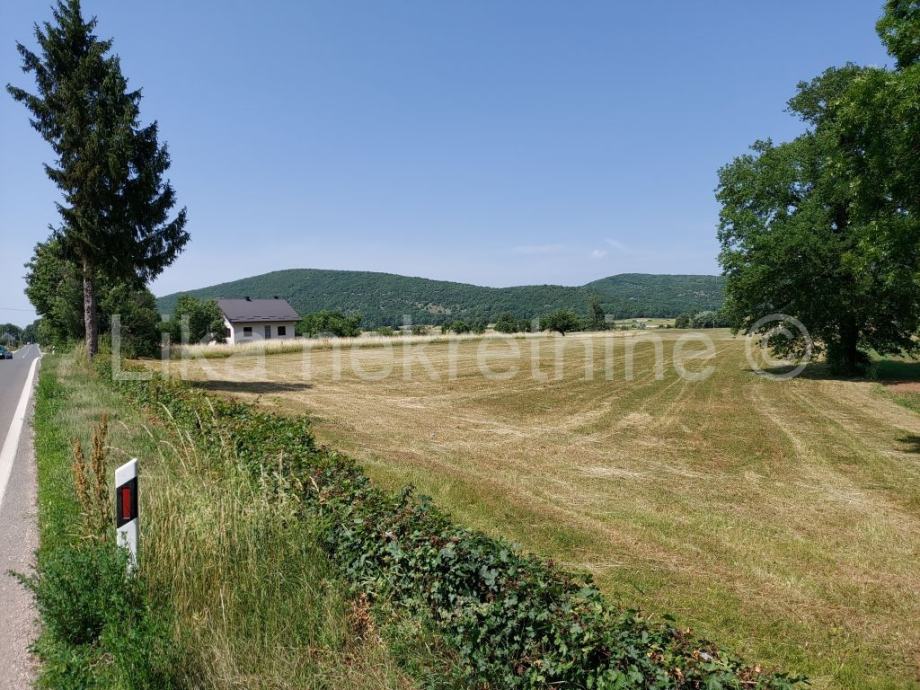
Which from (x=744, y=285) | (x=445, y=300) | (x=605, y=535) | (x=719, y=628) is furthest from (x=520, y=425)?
(x=445, y=300)

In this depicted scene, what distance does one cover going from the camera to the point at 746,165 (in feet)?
86.8

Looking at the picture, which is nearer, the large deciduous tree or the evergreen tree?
the large deciduous tree

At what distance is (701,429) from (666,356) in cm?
2331

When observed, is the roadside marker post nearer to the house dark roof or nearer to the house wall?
the house wall

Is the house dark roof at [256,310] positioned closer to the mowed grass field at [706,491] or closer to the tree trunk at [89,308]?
the tree trunk at [89,308]

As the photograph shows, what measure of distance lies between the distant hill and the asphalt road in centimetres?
10716

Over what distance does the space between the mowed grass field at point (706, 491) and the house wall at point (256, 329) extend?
207 feet

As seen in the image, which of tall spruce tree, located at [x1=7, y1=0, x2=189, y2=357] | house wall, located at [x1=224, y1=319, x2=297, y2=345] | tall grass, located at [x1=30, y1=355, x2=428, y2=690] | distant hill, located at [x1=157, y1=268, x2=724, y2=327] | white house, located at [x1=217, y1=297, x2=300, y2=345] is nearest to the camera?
tall grass, located at [x1=30, y1=355, x2=428, y2=690]

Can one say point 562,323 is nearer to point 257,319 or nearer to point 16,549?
point 257,319

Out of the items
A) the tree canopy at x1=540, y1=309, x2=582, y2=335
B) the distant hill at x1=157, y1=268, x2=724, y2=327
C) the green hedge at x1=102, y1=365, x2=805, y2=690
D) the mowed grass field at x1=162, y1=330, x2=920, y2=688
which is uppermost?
the distant hill at x1=157, y1=268, x2=724, y2=327

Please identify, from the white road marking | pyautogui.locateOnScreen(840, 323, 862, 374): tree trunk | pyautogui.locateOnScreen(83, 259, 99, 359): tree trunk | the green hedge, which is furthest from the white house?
the green hedge

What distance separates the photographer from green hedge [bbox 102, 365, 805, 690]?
2639mm

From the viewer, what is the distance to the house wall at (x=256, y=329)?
7919cm

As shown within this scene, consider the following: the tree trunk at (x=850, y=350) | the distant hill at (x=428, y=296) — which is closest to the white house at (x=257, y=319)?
the distant hill at (x=428, y=296)
